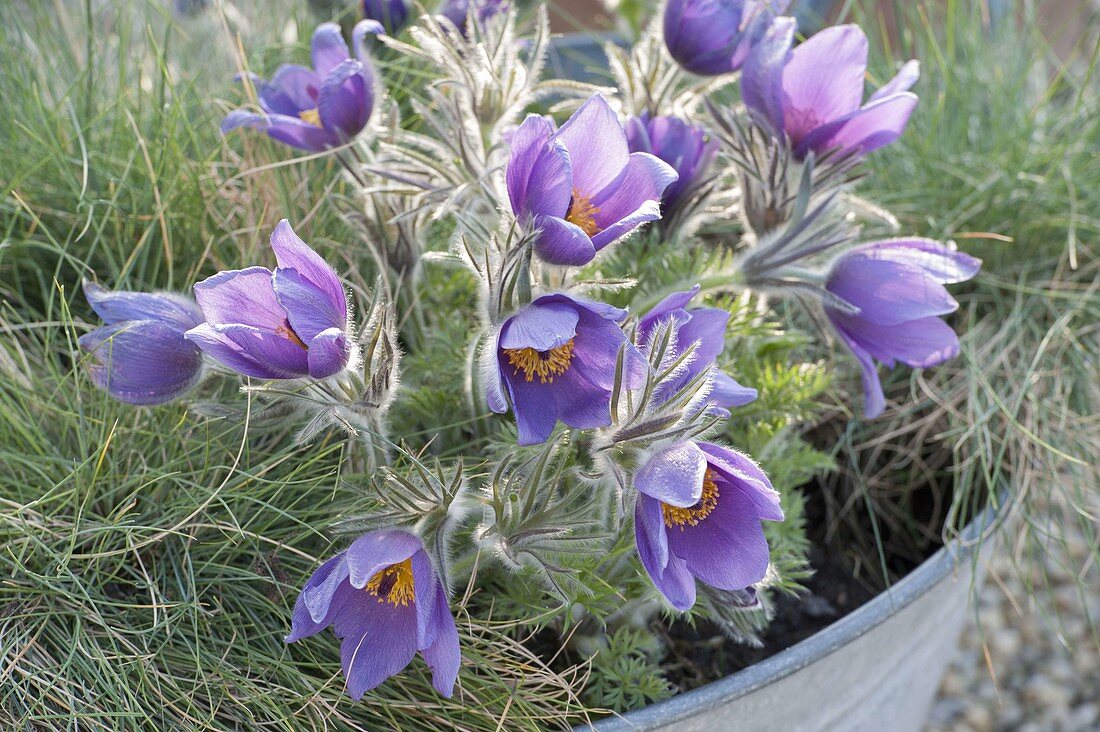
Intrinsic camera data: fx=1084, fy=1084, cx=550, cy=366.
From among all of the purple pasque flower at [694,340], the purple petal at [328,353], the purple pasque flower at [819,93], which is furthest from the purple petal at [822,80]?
the purple petal at [328,353]

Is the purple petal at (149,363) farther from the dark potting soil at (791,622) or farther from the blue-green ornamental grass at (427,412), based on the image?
the dark potting soil at (791,622)

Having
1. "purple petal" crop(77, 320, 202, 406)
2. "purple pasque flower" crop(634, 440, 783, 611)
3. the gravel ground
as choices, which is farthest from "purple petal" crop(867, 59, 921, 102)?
the gravel ground

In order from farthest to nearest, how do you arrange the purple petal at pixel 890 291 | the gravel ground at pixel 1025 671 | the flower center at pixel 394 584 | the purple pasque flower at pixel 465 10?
the gravel ground at pixel 1025 671 → the purple pasque flower at pixel 465 10 → the purple petal at pixel 890 291 → the flower center at pixel 394 584

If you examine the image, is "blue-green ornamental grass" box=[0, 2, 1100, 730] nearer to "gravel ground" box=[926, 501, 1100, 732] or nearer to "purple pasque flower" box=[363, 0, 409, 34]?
"purple pasque flower" box=[363, 0, 409, 34]

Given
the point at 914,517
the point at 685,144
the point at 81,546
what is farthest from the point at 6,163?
the point at 914,517

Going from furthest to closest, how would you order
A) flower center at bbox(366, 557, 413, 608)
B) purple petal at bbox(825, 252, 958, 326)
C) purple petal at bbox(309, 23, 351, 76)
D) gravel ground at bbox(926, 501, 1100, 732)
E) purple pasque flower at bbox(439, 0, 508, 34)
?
gravel ground at bbox(926, 501, 1100, 732), purple pasque flower at bbox(439, 0, 508, 34), purple petal at bbox(309, 23, 351, 76), purple petal at bbox(825, 252, 958, 326), flower center at bbox(366, 557, 413, 608)

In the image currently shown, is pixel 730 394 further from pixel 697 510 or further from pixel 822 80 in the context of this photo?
pixel 822 80
